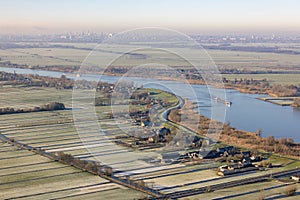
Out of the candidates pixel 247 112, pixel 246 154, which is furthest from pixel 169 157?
pixel 247 112

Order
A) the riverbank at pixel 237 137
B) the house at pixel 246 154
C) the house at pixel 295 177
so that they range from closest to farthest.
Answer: the house at pixel 295 177
the house at pixel 246 154
the riverbank at pixel 237 137

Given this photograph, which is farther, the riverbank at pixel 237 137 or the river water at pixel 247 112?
the river water at pixel 247 112

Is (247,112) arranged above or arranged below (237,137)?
above

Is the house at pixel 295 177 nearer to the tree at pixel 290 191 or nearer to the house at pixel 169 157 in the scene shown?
the tree at pixel 290 191

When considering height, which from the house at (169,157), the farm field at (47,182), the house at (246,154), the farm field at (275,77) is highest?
the farm field at (275,77)

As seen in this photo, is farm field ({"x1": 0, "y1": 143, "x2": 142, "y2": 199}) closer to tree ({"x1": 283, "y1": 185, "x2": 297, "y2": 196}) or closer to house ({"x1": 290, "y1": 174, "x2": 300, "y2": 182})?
tree ({"x1": 283, "y1": 185, "x2": 297, "y2": 196})

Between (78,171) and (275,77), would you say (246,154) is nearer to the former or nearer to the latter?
(78,171)

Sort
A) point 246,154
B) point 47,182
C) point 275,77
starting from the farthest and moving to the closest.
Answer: point 275,77, point 246,154, point 47,182

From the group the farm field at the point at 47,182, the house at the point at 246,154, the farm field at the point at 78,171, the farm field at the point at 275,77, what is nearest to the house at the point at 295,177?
the farm field at the point at 78,171

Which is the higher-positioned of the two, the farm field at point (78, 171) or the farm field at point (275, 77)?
the farm field at point (275, 77)
